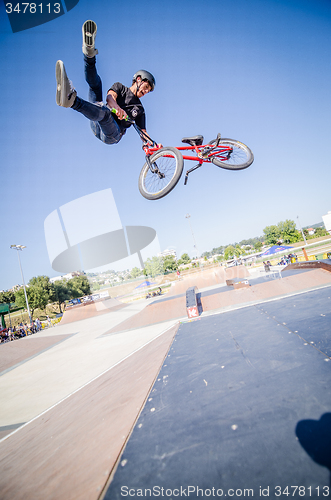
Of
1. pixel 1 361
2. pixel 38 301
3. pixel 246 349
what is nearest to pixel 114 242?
pixel 38 301

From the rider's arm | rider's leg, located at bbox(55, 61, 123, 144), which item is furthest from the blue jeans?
the rider's arm

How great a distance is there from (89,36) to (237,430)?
4332 millimetres

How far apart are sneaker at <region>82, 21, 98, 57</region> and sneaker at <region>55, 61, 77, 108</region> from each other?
0.35m

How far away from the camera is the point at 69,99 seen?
8.52 feet

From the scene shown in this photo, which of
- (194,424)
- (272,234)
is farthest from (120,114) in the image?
(272,234)

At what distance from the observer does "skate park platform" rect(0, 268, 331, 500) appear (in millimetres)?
1483

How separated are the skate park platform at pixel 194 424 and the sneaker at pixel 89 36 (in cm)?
426

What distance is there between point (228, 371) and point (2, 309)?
94.6ft

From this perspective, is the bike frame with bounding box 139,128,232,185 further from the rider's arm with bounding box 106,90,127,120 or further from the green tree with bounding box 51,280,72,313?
the green tree with bounding box 51,280,72,313

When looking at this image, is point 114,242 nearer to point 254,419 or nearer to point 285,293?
point 285,293

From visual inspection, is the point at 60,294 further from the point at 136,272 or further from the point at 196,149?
the point at 196,149

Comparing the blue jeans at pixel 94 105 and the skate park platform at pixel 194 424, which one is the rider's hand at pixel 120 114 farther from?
the skate park platform at pixel 194 424

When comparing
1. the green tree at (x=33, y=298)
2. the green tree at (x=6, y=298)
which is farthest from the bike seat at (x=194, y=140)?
the green tree at (x=6, y=298)

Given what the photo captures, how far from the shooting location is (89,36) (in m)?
2.38
